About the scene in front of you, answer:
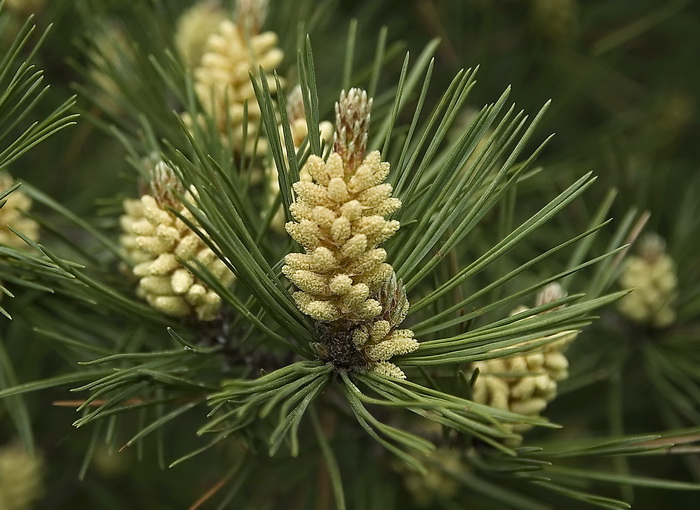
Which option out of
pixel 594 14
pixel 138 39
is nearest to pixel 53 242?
pixel 138 39

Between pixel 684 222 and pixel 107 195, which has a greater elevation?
pixel 684 222

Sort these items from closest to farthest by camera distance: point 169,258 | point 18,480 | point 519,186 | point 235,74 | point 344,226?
point 344,226, point 169,258, point 235,74, point 519,186, point 18,480

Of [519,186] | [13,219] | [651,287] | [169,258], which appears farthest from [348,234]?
[651,287]

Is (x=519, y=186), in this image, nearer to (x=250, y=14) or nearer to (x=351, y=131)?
(x=250, y=14)

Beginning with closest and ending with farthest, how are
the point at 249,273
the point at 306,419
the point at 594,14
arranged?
1. the point at 249,273
2. the point at 306,419
3. the point at 594,14

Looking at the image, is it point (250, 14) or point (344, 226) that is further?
point (250, 14)

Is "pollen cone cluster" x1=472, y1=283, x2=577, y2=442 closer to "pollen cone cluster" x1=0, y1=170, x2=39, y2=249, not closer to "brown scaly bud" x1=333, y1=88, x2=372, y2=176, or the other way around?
"brown scaly bud" x1=333, y1=88, x2=372, y2=176

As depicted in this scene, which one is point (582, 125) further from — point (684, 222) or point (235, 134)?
→ point (235, 134)
